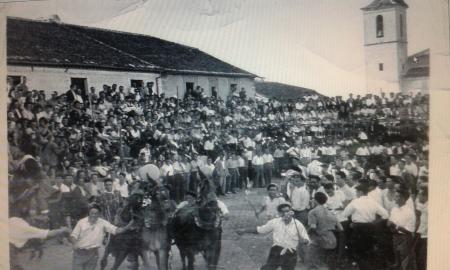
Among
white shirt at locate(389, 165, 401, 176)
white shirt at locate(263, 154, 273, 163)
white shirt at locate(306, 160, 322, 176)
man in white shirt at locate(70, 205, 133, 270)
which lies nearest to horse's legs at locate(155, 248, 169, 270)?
man in white shirt at locate(70, 205, 133, 270)

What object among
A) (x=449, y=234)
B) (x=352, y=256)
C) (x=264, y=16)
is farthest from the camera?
(x=264, y=16)

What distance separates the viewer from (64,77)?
9.47 feet

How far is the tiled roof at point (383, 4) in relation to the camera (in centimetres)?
221

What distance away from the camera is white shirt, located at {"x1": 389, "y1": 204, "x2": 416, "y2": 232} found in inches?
84.9

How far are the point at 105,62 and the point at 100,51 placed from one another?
118 millimetres

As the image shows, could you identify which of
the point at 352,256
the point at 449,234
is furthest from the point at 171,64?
the point at 449,234

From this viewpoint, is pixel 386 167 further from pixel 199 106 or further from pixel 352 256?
pixel 199 106

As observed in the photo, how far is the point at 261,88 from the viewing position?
259 centimetres

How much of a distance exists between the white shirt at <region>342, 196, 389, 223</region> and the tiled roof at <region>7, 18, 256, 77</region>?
88 cm

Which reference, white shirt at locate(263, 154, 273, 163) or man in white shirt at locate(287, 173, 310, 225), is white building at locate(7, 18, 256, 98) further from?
man in white shirt at locate(287, 173, 310, 225)

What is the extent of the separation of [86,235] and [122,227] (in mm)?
201

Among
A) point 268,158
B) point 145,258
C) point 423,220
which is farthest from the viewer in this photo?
point 268,158

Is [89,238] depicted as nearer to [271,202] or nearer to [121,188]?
[121,188]

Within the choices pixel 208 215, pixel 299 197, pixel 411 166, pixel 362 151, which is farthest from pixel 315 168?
pixel 208 215
